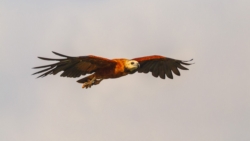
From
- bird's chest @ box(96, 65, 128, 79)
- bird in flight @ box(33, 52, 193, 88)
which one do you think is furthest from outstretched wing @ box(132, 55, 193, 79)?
bird's chest @ box(96, 65, 128, 79)

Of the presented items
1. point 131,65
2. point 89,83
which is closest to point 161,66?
point 131,65

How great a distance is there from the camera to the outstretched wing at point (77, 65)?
68.3 feet

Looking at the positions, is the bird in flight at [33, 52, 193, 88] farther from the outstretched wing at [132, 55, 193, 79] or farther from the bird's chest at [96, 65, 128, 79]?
the outstretched wing at [132, 55, 193, 79]

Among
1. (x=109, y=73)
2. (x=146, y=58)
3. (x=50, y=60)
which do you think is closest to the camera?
(x=50, y=60)

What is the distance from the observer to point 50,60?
66.1 feet

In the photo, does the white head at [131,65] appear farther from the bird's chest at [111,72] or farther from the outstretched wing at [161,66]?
the outstretched wing at [161,66]

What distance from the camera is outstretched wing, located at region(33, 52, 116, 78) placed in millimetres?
20828

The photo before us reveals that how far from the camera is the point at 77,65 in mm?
21188

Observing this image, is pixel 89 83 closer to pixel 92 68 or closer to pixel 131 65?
pixel 92 68

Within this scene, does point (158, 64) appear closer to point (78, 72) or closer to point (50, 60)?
point (78, 72)

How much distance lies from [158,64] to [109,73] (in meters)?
3.35

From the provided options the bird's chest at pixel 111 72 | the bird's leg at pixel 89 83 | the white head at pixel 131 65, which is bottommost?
the bird's leg at pixel 89 83

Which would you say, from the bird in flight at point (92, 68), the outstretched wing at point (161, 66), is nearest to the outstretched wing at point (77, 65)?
the bird in flight at point (92, 68)

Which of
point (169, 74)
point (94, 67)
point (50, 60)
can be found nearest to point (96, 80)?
point (94, 67)
